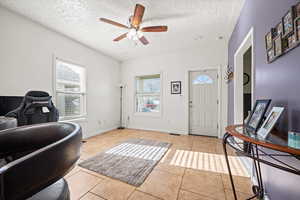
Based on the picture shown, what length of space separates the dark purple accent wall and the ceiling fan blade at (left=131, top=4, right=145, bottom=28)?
4.71 ft

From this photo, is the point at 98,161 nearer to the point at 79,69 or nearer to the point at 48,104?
the point at 48,104

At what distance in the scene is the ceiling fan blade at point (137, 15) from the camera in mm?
1728

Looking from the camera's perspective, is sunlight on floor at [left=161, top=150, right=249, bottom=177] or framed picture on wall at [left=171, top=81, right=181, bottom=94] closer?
sunlight on floor at [left=161, top=150, right=249, bottom=177]

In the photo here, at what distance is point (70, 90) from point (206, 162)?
3.44m

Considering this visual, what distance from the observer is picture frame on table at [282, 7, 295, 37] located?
900 millimetres

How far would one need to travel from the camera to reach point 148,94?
4414 mm

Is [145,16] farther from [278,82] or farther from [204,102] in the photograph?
[204,102]

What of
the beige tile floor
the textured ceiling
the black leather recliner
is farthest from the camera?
the textured ceiling

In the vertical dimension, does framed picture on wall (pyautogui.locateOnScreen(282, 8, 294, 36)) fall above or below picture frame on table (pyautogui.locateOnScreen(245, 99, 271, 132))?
above

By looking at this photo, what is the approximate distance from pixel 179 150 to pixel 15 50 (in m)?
3.55

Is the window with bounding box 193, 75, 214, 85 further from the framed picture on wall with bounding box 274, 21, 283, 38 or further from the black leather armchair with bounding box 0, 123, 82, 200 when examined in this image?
the black leather armchair with bounding box 0, 123, 82, 200

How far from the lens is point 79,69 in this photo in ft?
11.2

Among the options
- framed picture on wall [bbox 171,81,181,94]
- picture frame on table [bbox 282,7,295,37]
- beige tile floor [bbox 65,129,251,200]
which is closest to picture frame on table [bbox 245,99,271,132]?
picture frame on table [bbox 282,7,295,37]

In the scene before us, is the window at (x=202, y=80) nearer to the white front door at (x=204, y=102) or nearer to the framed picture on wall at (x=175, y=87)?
the white front door at (x=204, y=102)
